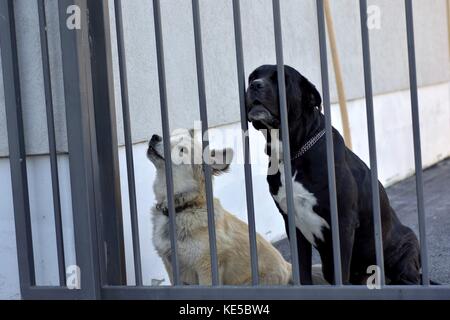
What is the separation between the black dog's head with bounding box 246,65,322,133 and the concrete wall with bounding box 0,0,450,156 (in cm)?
92

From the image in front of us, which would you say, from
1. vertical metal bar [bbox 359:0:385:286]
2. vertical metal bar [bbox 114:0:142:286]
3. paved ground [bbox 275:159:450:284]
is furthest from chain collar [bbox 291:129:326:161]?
paved ground [bbox 275:159:450:284]

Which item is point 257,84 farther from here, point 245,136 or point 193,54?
point 193,54

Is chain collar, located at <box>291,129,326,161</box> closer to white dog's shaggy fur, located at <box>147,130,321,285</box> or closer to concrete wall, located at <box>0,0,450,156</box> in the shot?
white dog's shaggy fur, located at <box>147,130,321,285</box>

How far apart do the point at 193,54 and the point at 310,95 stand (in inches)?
72.1

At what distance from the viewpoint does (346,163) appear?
4.07 metres

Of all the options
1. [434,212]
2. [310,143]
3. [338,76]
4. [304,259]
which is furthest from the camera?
[338,76]

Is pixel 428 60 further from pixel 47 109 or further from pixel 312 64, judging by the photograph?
pixel 47 109

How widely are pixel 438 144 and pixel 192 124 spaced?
19.5 ft

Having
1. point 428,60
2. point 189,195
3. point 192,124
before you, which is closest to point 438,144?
point 428,60

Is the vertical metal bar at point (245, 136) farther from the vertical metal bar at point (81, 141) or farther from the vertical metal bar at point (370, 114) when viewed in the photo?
the vertical metal bar at point (81, 141)

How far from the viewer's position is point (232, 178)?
6223mm

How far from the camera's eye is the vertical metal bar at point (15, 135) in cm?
384

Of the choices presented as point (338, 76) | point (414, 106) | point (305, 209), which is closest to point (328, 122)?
point (414, 106)

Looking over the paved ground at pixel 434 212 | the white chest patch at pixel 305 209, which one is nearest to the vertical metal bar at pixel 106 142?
the white chest patch at pixel 305 209
